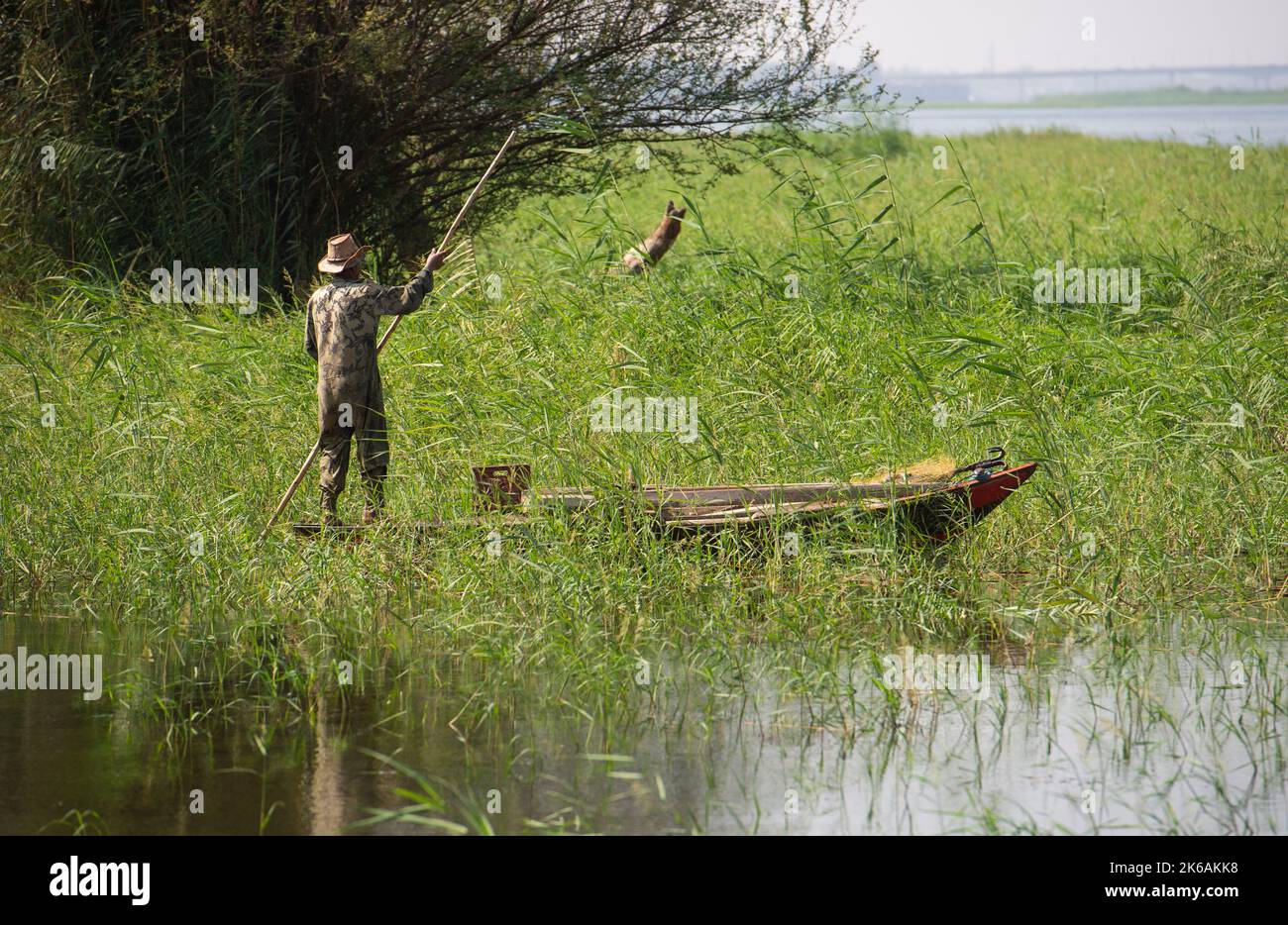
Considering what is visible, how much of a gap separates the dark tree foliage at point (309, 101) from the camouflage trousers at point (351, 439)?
472cm

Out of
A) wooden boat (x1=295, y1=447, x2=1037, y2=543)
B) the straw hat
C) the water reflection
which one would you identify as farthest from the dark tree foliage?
the water reflection

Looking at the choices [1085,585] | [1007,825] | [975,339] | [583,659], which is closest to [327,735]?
[583,659]

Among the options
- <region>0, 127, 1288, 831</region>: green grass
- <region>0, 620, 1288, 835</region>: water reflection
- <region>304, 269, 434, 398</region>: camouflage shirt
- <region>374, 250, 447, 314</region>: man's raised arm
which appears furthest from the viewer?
<region>304, 269, 434, 398</region>: camouflage shirt

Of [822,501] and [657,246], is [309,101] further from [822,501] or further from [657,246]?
[822,501]

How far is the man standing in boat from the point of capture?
7996 mm

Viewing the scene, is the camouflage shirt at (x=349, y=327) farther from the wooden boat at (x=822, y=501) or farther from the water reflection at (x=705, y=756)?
the water reflection at (x=705, y=756)

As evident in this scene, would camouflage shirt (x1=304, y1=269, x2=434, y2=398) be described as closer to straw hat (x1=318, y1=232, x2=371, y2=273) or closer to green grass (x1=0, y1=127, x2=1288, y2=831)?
straw hat (x1=318, y1=232, x2=371, y2=273)

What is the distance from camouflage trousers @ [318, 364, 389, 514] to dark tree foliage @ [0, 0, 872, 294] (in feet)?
15.5

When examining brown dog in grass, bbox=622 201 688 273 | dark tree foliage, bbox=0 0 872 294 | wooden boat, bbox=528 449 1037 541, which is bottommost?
wooden boat, bbox=528 449 1037 541

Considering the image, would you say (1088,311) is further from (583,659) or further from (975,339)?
(583,659)

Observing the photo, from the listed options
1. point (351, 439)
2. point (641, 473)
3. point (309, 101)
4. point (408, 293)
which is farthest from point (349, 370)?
point (309, 101)

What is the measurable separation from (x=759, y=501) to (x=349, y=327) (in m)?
2.39

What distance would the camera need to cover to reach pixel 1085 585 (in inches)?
297

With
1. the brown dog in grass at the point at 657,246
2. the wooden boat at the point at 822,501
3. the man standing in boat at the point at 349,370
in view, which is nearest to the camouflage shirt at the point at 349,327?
the man standing in boat at the point at 349,370
